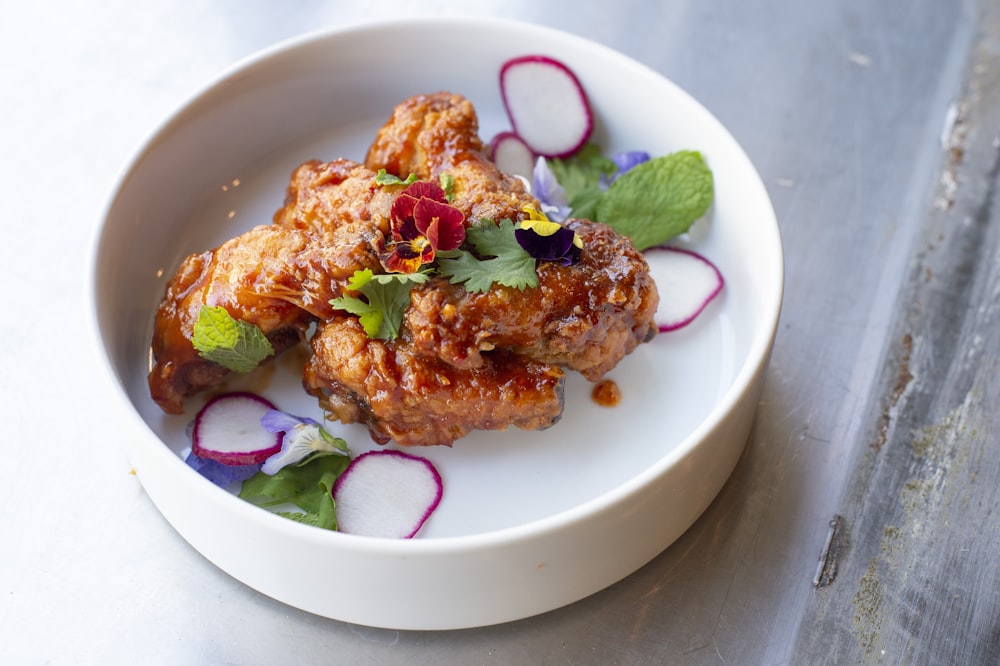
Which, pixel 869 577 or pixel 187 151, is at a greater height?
pixel 187 151

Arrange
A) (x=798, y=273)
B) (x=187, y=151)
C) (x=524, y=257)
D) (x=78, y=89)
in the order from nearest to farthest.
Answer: (x=524, y=257) → (x=187, y=151) → (x=798, y=273) → (x=78, y=89)

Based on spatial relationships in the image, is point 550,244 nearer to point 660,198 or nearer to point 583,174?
point 660,198

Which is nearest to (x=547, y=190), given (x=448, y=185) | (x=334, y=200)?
(x=448, y=185)

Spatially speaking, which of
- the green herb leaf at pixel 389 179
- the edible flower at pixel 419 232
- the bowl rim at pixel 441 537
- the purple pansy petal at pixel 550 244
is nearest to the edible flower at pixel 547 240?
the purple pansy petal at pixel 550 244

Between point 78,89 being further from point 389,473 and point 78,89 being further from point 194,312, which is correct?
point 389,473

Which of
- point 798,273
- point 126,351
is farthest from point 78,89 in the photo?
point 798,273

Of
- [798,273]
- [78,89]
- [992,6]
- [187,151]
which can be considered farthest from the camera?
[992,6]

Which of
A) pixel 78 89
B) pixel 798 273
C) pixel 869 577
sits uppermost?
pixel 78 89
